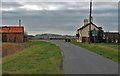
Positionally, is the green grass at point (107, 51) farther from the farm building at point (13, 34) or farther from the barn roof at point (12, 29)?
the barn roof at point (12, 29)

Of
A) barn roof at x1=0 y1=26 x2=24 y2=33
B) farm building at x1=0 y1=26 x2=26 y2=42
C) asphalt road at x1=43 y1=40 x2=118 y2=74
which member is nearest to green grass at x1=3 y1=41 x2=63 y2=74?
asphalt road at x1=43 y1=40 x2=118 y2=74

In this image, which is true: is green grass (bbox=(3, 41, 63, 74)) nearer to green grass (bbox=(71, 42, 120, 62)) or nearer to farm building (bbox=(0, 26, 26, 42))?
green grass (bbox=(71, 42, 120, 62))

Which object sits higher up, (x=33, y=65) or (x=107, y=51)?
(x=33, y=65)

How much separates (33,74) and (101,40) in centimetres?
6663

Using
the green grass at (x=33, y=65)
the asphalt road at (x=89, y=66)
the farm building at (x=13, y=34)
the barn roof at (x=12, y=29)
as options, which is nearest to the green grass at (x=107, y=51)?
the asphalt road at (x=89, y=66)

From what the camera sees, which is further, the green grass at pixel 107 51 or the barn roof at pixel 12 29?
the barn roof at pixel 12 29

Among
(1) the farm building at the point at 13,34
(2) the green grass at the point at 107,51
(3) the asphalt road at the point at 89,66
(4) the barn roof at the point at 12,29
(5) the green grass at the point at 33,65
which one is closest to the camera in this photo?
(3) the asphalt road at the point at 89,66

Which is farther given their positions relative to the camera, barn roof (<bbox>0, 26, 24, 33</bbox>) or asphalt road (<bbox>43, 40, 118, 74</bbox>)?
barn roof (<bbox>0, 26, 24, 33</bbox>)

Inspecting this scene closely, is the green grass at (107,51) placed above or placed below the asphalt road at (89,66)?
below

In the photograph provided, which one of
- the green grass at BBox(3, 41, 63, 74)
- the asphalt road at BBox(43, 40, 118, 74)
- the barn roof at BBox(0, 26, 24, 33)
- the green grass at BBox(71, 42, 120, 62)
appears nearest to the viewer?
the asphalt road at BBox(43, 40, 118, 74)

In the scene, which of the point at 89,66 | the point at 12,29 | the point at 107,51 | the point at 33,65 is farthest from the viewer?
the point at 12,29

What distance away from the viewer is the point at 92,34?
7712 cm

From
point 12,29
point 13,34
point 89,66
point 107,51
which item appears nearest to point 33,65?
point 89,66

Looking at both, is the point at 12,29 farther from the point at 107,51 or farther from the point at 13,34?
the point at 107,51
